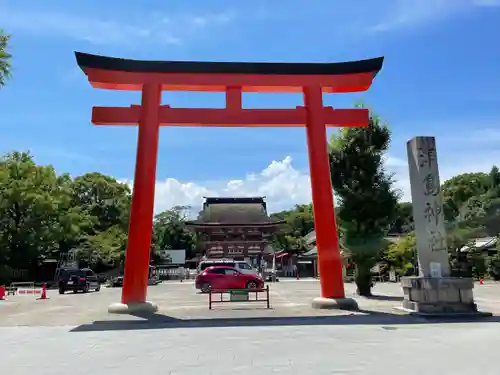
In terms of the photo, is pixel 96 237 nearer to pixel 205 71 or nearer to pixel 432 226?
pixel 205 71

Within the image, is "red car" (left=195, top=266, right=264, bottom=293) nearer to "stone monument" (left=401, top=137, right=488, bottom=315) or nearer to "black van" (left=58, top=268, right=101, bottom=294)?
"black van" (left=58, top=268, right=101, bottom=294)

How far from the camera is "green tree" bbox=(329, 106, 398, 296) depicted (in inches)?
731

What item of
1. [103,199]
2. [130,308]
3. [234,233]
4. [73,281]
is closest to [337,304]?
[130,308]

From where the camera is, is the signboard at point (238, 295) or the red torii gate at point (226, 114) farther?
the signboard at point (238, 295)

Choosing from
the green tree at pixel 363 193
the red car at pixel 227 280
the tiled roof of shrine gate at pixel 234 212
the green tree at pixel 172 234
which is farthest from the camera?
the green tree at pixel 172 234

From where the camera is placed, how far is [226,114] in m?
13.2

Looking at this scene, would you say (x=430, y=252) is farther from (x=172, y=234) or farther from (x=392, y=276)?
(x=172, y=234)

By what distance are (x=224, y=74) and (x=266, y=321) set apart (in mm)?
7343

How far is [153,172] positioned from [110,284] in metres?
26.8

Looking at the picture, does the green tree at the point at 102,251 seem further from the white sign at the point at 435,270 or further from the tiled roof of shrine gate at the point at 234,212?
the white sign at the point at 435,270

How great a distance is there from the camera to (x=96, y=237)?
151ft

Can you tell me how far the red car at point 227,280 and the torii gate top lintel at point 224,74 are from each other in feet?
35.6

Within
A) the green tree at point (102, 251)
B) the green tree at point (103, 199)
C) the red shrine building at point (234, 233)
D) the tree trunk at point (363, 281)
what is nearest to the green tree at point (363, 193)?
the tree trunk at point (363, 281)

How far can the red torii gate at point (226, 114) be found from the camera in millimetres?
12488
